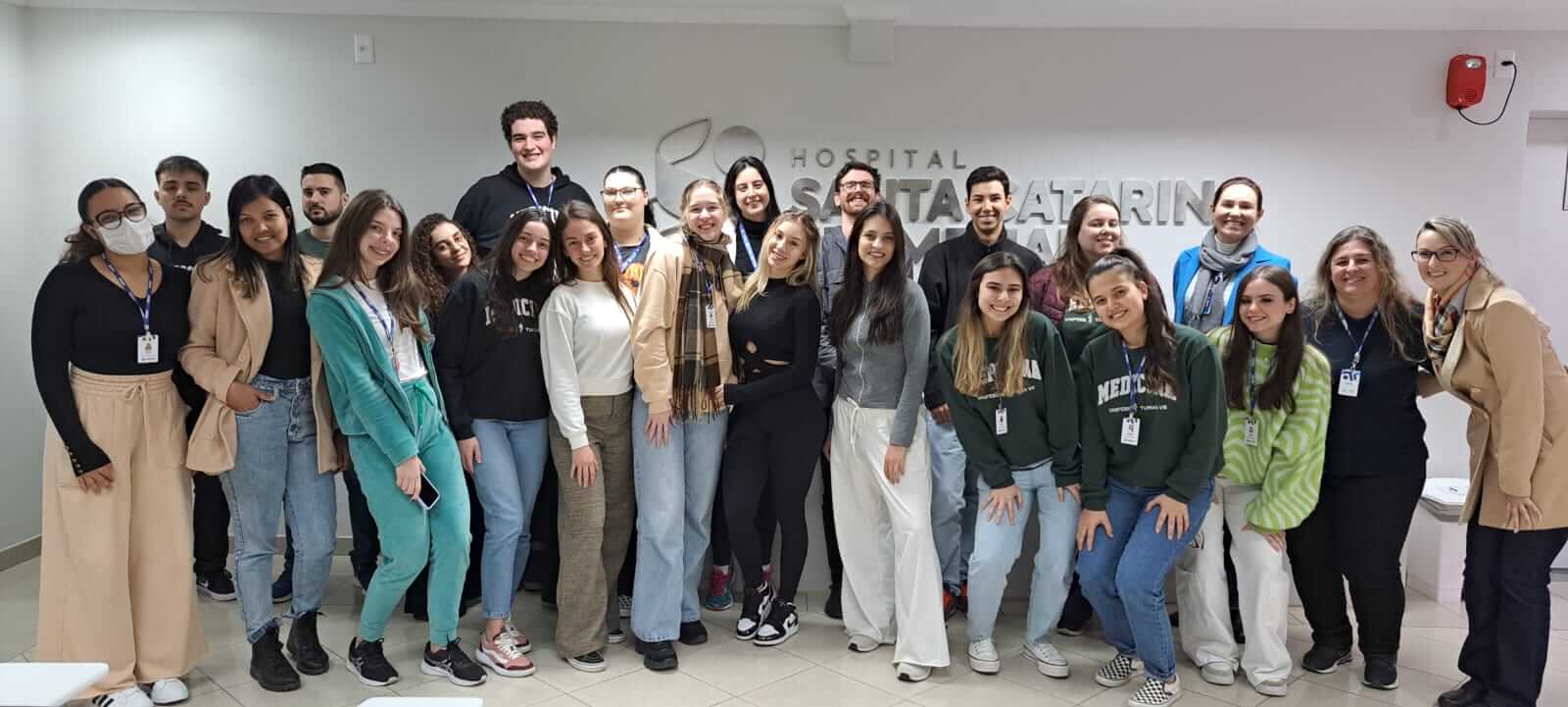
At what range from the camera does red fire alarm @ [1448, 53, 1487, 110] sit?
5195mm

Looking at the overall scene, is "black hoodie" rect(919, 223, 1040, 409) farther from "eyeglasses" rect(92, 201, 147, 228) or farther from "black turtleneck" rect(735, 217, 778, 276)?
"eyeglasses" rect(92, 201, 147, 228)

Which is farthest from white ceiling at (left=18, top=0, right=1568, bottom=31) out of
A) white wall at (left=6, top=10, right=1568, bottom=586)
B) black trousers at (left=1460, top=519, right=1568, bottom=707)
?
black trousers at (left=1460, top=519, right=1568, bottom=707)

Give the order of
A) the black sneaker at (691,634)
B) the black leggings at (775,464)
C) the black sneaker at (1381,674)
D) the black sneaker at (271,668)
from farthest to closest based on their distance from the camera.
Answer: the black sneaker at (691,634) < the black leggings at (775,464) < the black sneaker at (1381,674) < the black sneaker at (271,668)

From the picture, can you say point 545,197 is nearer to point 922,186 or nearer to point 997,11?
point 922,186

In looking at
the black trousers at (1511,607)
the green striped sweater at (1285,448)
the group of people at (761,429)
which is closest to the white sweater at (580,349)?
the group of people at (761,429)

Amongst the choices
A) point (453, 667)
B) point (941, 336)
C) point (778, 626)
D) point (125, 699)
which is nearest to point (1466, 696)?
point (941, 336)

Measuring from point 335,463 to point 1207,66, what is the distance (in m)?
4.66

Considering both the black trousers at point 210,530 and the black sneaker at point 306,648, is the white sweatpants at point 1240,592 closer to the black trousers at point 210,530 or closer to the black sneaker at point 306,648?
the black sneaker at point 306,648

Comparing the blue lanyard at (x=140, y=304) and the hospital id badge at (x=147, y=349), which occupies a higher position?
the blue lanyard at (x=140, y=304)

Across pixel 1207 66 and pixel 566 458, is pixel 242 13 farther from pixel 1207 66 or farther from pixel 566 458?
pixel 1207 66

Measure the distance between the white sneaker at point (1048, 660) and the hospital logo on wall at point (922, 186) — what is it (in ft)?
7.50

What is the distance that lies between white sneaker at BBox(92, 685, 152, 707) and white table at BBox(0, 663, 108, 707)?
1.24 meters

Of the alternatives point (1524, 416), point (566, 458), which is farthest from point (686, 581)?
point (1524, 416)

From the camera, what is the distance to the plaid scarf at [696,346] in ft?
12.0
